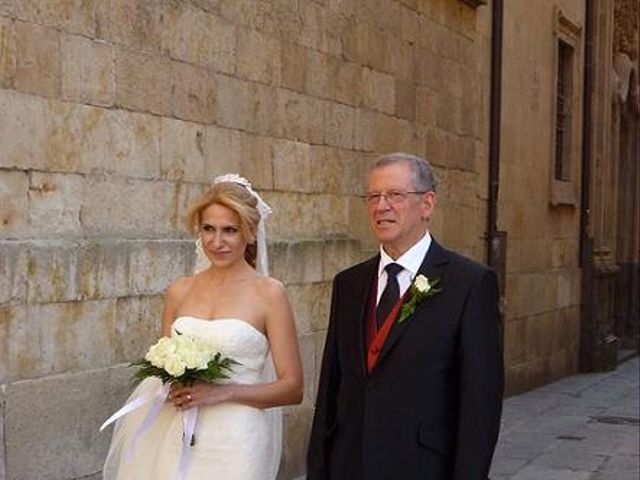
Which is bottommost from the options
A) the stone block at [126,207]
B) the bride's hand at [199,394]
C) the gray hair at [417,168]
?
the bride's hand at [199,394]

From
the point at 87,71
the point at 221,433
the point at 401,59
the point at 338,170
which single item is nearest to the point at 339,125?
the point at 338,170

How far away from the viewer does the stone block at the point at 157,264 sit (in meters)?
7.02

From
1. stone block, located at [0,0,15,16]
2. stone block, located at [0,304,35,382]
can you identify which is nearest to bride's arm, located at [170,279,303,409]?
stone block, located at [0,304,35,382]

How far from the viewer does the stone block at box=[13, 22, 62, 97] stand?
6078 millimetres

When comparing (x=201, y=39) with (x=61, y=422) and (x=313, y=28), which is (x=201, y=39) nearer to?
(x=313, y=28)

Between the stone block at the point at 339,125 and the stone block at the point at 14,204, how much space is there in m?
3.70

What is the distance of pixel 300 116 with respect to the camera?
9117 millimetres

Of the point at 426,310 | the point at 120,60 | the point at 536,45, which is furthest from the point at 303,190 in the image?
the point at 536,45

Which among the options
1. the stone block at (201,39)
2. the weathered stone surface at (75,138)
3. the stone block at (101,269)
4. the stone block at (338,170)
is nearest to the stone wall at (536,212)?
the stone block at (338,170)

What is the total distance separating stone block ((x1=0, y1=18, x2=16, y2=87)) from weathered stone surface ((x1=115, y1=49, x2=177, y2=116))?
0.91 meters

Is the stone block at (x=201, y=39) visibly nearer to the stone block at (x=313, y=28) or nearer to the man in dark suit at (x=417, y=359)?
the stone block at (x=313, y=28)

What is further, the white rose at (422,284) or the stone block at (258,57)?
the stone block at (258,57)

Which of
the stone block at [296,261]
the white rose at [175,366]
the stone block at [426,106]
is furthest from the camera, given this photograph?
the stone block at [426,106]

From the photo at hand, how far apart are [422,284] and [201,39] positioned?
13.1ft
